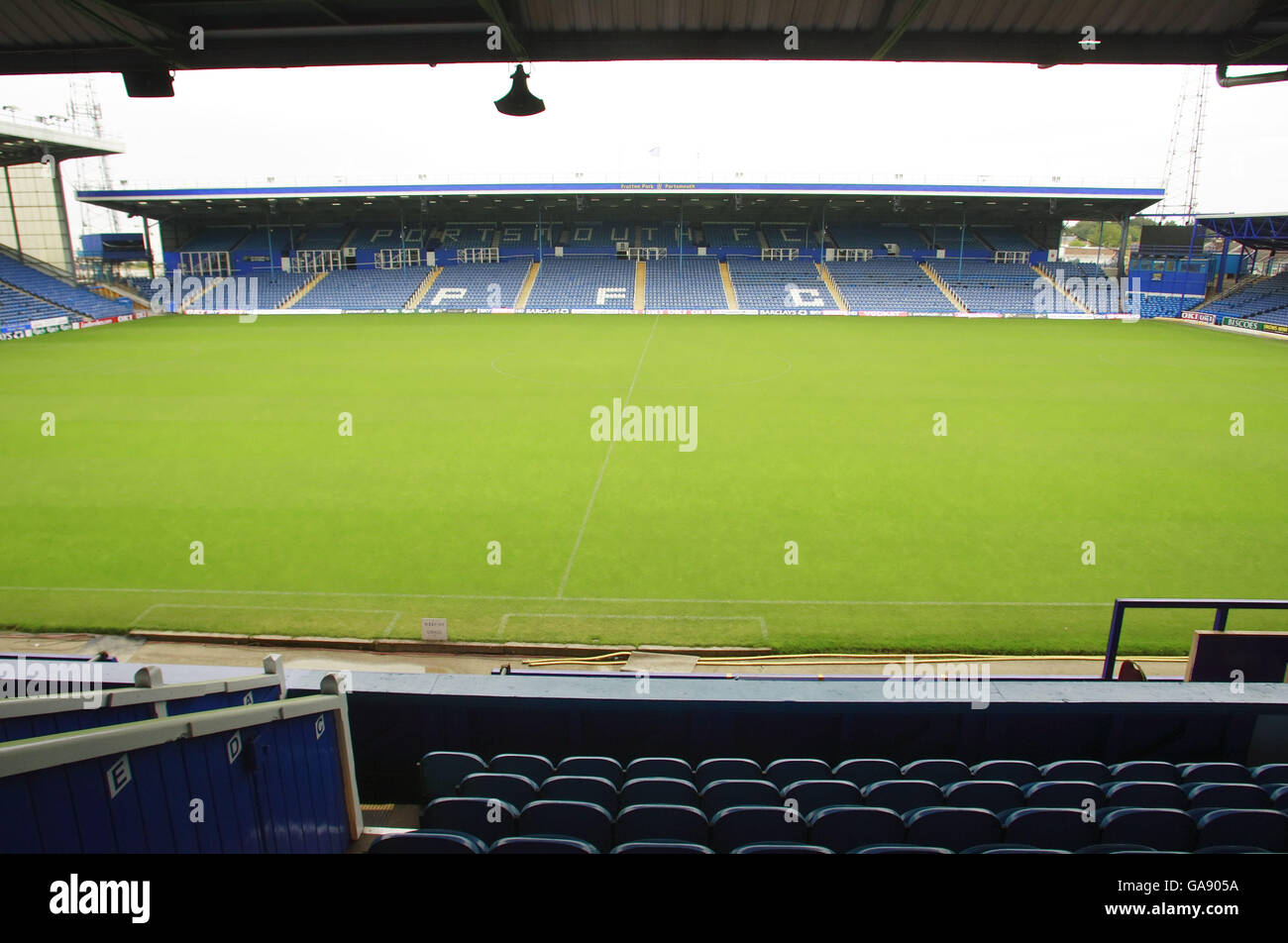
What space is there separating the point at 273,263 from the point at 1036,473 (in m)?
59.3

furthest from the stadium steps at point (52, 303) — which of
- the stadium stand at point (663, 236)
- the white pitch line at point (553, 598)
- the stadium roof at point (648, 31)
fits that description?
the stadium roof at point (648, 31)

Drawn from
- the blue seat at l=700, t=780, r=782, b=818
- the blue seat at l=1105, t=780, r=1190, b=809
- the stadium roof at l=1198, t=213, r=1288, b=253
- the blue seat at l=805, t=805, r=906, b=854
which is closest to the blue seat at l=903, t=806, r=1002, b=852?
the blue seat at l=805, t=805, r=906, b=854

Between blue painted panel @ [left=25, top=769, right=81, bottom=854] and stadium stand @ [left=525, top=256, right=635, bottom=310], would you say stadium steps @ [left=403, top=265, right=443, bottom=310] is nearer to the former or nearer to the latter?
stadium stand @ [left=525, top=256, right=635, bottom=310]

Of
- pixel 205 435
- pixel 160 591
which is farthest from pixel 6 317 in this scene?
pixel 160 591

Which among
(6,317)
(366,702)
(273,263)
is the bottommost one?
(366,702)

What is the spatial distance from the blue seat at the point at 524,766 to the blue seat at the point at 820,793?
158 centimetres

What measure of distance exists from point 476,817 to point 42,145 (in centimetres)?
5346

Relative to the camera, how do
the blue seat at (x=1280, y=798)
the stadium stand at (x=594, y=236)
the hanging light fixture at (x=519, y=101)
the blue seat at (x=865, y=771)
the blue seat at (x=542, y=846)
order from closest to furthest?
the blue seat at (x=542, y=846), the blue seat at (x=1280, y=798), the blue seat at (x=865, y=771), the hanging light fixture at (x=519, y=101), the stadium stand at (x=594, y=236)

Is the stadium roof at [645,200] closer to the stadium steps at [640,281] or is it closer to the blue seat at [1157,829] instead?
the stadium steps at [640,281]

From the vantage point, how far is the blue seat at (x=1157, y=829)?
4.14m

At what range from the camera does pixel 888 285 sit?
5653 cm

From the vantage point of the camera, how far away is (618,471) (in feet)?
56.0

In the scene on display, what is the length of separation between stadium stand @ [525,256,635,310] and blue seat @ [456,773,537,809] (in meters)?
50.3
